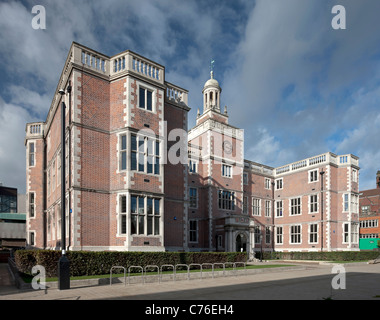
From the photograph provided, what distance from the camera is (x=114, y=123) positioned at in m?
20.5

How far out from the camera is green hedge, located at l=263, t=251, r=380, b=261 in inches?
1345

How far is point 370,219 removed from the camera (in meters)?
59.9

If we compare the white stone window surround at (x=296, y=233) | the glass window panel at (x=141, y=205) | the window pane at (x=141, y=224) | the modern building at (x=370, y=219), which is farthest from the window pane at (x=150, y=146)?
the modern building at (x=370, y=219)

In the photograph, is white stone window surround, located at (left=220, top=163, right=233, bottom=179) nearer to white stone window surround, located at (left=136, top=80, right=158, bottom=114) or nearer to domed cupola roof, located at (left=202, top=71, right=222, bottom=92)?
domed cupola roof, located at (left=202, top=71, right=222, bottom=92)

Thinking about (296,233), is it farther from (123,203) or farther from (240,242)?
(123,203)

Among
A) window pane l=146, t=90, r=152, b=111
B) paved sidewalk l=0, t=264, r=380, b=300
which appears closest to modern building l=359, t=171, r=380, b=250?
paved sidewalk l=0, t=264, r=380, b=300

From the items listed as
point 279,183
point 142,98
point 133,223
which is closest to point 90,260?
point 133,223

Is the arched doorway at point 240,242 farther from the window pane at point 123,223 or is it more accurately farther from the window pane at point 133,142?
the window pane at point 133,142

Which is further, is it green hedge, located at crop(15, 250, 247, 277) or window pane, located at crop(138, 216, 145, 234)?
window pane, located at crop(138, 216, 145, 234)

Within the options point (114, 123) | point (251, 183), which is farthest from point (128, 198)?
point (251, 183)

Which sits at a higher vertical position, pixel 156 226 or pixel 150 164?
pixel 150 164

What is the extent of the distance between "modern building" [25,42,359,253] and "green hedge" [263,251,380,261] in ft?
7.75

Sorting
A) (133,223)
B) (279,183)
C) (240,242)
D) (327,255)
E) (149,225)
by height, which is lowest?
(327,255)

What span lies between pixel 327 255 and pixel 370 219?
3190 cm
